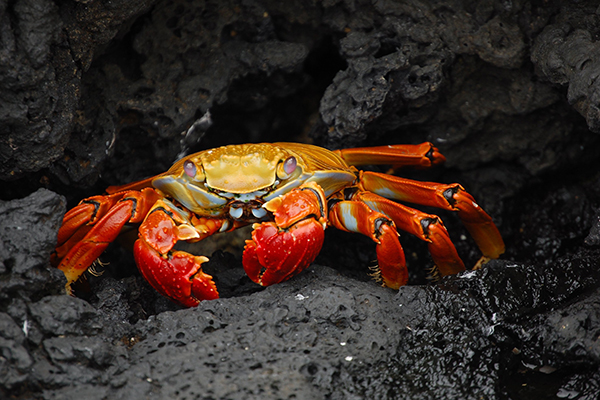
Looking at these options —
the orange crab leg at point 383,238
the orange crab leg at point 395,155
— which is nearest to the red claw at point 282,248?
the orange crab leg at point 383,238

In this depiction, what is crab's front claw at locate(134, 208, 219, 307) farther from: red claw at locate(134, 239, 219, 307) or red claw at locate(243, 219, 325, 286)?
red claw at locate(243, 219, 325, 286)

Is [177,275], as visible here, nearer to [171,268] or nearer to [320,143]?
[171,268]

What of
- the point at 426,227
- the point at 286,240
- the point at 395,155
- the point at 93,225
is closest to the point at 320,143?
the point at 395,155

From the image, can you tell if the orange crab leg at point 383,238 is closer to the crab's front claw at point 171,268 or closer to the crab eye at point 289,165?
the crab eye at point 289,165

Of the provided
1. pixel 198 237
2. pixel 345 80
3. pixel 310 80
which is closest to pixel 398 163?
pixel 345 80

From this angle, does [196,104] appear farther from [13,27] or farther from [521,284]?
[521,284]

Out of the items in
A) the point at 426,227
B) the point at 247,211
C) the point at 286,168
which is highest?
the point at 286,168
